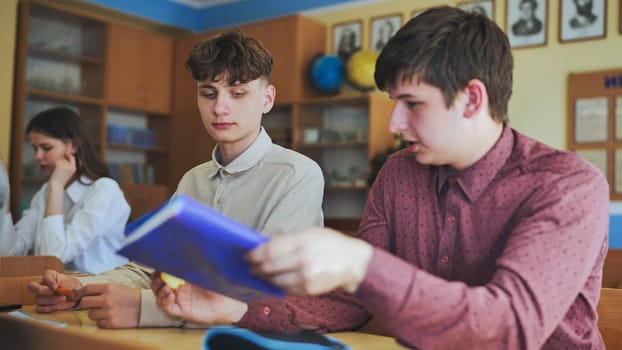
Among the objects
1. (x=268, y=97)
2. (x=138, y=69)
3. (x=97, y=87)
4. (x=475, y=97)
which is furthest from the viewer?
(x=138, y=69)

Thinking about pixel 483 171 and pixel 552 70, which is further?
pixel 552 70

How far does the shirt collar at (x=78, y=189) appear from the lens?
9.70 ft

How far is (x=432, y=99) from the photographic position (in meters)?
1.10

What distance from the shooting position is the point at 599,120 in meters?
4.22

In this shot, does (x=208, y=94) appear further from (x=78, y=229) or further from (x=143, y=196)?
(x=143, y=196)

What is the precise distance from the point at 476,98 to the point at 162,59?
5.58 metres

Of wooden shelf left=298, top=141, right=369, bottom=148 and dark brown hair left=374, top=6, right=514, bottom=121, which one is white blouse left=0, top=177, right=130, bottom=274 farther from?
wooden shelf left=298, top=141, right=369, bottom=148

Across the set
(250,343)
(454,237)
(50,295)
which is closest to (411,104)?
(454,237)

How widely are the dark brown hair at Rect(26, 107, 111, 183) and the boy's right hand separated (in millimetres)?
1499

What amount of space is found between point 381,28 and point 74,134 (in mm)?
2937

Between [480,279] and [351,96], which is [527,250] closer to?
[480,279]

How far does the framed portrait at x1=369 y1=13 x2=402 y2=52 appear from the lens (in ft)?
17.0

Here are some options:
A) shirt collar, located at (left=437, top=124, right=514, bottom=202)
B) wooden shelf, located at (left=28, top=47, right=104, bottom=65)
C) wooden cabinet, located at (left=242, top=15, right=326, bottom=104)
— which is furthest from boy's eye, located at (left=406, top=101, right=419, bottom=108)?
wooden shelf, located at (left=28, top=47, right=104, bottom=65)

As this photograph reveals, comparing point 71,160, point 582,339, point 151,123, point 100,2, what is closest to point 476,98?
point 582,339
